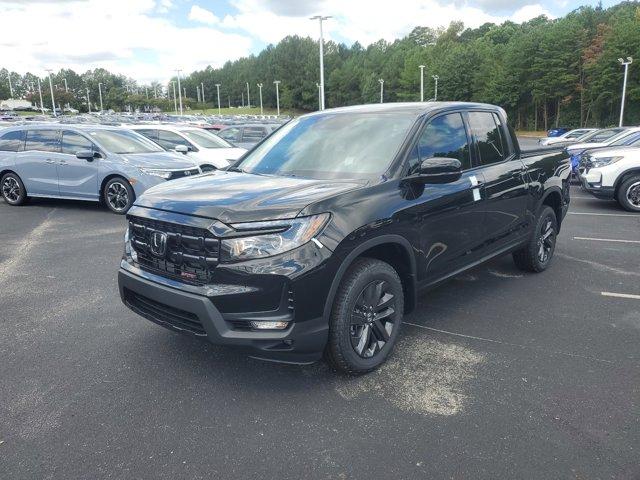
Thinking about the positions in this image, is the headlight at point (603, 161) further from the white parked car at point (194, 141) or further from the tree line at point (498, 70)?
the tree line at point (498, 70)

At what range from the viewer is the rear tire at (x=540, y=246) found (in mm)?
5816

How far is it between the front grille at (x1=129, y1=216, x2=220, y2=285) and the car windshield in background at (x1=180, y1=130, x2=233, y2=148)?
9984 mm

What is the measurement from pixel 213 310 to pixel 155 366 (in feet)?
3.39

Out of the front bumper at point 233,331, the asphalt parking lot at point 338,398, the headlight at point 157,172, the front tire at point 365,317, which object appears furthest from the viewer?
the headlight at point 157,172

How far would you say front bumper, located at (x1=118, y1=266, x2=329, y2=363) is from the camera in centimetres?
304

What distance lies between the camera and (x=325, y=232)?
314 centimetres

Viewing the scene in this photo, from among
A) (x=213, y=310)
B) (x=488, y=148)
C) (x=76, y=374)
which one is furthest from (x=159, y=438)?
(x=488, y=148)

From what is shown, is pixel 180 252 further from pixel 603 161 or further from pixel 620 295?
pixel 603 161

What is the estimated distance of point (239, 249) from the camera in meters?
3.06

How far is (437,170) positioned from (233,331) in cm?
184

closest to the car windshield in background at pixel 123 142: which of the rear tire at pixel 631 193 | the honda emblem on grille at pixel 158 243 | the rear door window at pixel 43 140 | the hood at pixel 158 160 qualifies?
the hood at pixel 158 160

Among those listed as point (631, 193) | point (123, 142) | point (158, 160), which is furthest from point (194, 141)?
point (631, 193)

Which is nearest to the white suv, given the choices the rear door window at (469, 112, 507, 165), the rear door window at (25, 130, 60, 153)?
the rear door window at (469, 112, 507, 165)

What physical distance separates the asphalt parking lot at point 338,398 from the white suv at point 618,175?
5897mm
